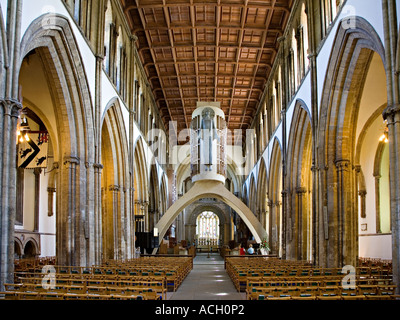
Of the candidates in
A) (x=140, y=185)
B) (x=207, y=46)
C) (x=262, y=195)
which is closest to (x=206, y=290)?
(x=140, y=185)

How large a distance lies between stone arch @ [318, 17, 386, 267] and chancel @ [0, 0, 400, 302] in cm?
4

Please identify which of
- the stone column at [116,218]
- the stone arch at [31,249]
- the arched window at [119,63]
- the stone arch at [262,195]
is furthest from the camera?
the stone arch at [262,195]

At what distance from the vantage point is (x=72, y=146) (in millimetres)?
14891

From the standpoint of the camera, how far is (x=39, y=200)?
23047mm

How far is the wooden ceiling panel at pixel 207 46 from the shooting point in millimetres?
21453

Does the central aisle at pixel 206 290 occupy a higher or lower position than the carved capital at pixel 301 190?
lower

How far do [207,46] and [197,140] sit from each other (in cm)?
621

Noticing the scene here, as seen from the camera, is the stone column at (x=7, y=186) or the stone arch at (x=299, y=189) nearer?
the stone column at (x=7, y=186)

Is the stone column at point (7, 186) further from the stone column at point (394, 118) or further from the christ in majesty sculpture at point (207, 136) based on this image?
the christ in majesty sculpture at point (207, 136)

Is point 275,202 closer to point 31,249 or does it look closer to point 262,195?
point 262,195

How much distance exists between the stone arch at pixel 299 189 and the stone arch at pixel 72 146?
29.8 feet

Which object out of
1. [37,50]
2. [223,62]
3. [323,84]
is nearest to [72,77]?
[37,50]

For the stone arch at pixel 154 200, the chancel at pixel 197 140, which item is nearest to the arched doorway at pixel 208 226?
the chancel at pixel 197 140

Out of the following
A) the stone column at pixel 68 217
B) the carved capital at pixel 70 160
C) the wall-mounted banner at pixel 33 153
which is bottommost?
the stone column at pixel 68 217
